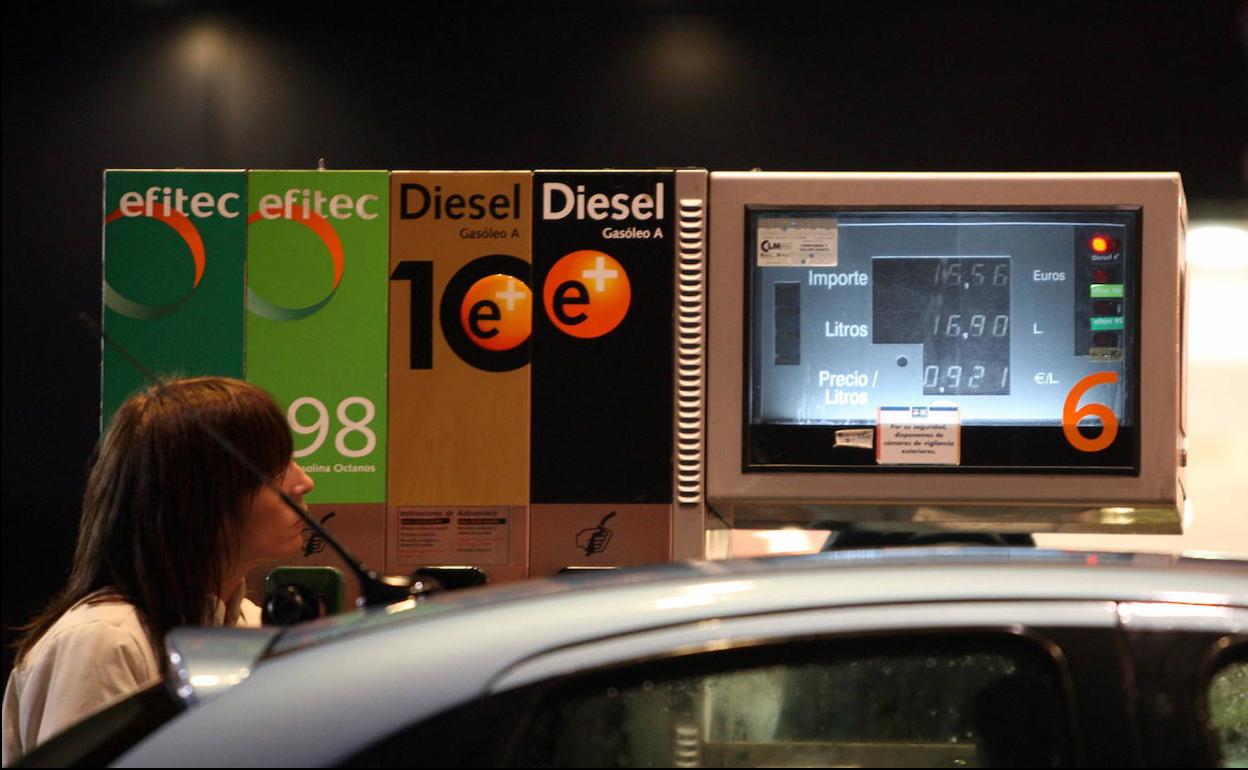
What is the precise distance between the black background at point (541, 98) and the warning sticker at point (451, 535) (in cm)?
293

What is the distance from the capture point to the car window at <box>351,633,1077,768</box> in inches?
58.6

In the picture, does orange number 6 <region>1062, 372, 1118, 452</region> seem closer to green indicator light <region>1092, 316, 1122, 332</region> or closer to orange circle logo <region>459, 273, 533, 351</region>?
green indicator light <region>1092, 316, 1122, 332</region>

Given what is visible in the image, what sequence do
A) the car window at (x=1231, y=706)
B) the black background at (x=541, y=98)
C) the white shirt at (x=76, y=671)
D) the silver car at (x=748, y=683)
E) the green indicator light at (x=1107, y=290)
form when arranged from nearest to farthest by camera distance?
1. the silver car at (x=748, y=683)
2. the car window at (x=1231, y=706)
3. the white shirt at (x=76, y=671)
4. the green indicator light at (x=1107, y=290)
5. the black background at (x=541, y=98)

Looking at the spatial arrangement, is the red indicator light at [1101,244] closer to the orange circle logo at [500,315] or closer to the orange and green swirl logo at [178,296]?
the orange circle logo at [500,315]

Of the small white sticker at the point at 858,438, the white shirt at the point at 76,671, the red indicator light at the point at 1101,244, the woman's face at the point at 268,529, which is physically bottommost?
the white shirt at the point at 76,671

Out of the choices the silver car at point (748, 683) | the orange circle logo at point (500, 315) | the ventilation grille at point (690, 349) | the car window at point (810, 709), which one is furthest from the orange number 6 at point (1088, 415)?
the car window at point (810, 709)

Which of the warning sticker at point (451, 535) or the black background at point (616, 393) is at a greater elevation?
the black background at point (616, 393)

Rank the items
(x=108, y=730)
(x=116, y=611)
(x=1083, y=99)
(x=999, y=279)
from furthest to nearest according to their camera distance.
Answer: (x=1083, y=99) < (x=999, y=279) < (x=116, y=611) < (x=108, y=730)

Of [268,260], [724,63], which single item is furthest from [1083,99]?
[268,260]

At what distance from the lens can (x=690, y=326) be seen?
2996mm

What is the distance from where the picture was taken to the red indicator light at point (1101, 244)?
9.66ft

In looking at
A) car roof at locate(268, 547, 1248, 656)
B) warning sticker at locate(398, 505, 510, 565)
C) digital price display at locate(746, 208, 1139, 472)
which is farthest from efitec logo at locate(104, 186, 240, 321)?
car roof at locate(268, 547, 1248, 656)

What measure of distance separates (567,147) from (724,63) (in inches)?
25.5

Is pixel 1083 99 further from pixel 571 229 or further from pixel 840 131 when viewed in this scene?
pixel 571 229
